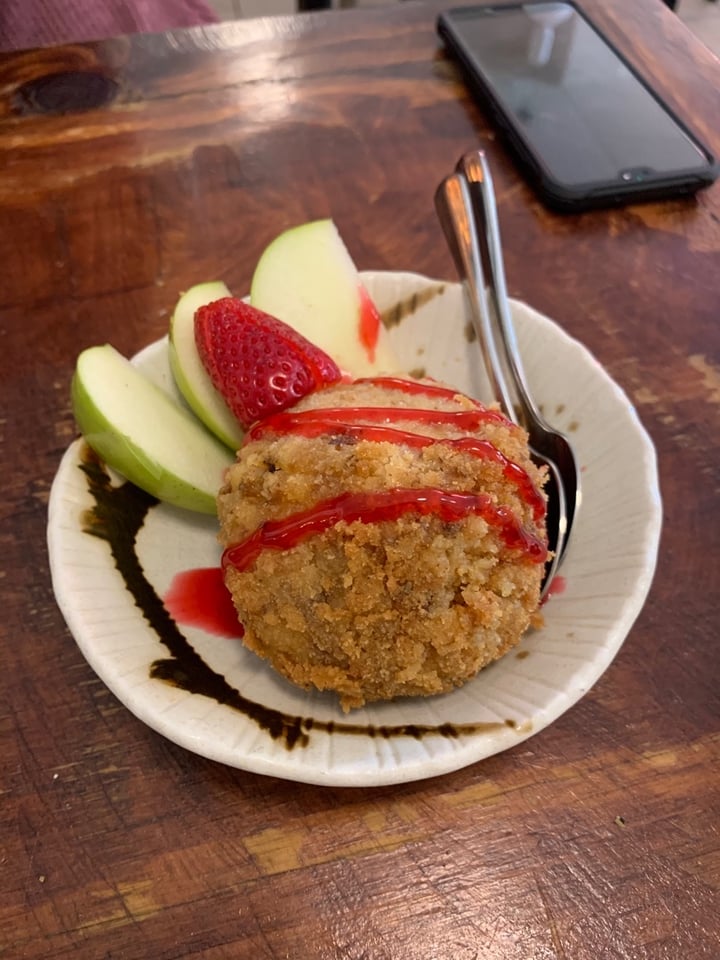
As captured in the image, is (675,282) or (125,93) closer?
(675,282)

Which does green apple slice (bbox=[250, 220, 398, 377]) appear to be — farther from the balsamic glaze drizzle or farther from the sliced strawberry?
the balsamic glaze drizzle

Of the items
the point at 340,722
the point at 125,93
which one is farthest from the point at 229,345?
the point at 125,93

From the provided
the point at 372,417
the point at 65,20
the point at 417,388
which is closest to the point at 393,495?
the point at 372,417

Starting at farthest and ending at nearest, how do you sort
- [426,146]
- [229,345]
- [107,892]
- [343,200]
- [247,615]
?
[426,146] < [343,200] < [229,345] < [247,615] < [107,892]

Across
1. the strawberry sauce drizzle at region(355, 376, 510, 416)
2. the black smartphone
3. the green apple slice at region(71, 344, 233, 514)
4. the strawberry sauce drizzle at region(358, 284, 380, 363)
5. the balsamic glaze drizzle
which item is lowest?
the balsamic glaze drizzle

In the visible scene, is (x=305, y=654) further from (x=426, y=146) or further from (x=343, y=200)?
(x=426, y=146)

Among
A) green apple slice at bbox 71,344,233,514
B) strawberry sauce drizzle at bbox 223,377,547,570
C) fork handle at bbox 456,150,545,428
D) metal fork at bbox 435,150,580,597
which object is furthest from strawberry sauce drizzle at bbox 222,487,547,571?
fork handle at bbox 456,150,545,428

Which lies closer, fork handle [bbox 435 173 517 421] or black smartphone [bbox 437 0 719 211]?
fork handle [bbox 435 173 517 421]
